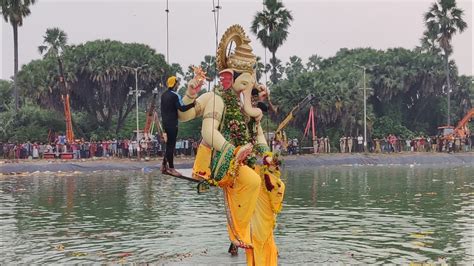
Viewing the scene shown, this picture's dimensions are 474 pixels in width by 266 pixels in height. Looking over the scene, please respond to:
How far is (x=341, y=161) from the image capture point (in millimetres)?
44594

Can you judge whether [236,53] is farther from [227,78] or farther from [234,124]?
[234,124]

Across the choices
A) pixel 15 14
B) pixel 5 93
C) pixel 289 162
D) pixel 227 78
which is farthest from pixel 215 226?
pixel 5 93

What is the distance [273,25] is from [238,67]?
162ft

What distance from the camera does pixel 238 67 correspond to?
997cm

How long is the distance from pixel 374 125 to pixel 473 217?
154 ft

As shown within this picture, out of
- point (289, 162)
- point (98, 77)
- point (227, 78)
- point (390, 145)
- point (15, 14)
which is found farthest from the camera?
point (98, 77)

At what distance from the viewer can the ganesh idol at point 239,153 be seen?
9328 mm

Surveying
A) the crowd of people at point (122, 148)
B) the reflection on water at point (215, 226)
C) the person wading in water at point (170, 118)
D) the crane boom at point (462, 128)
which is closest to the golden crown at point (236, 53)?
the person wading in water at point (170, 118)

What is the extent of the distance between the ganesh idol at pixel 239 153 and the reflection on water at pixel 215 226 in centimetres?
90

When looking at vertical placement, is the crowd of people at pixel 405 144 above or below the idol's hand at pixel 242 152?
above

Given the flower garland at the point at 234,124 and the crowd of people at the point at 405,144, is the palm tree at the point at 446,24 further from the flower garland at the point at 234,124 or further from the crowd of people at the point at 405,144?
the flower garland at the point at 234,124

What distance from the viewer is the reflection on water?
34.8 feet

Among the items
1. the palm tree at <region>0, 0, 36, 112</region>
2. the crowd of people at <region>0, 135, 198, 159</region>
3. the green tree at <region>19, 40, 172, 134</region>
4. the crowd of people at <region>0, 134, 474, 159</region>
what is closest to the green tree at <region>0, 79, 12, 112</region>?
the green tree at <region>19, 40, 172, 134</region>

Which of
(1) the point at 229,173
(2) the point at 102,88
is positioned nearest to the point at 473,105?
(2) the point at 102,88
